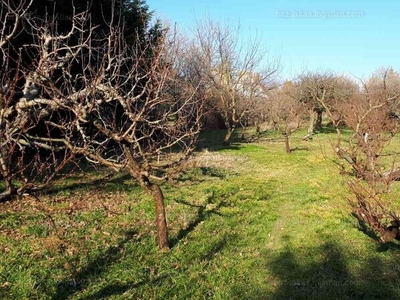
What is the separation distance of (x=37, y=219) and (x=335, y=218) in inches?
269

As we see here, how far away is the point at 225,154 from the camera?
18141 mm

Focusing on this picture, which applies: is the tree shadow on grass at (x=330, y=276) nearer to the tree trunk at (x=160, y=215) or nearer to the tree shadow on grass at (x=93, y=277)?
the tree trunk at (x=160, y=215)

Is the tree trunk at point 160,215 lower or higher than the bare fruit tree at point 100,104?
lower

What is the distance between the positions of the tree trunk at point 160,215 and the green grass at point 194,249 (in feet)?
0.70

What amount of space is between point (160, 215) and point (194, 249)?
1025 millimetres

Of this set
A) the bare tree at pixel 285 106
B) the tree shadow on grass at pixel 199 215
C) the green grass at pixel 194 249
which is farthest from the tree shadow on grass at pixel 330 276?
the bare tree at pixel 285 106

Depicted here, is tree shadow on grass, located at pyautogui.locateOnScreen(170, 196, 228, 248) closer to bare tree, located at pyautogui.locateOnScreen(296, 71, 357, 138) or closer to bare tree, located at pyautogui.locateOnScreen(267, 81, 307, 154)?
bare tree, located at pyautogui.locateOnScreen(267, 81, 307, 154)

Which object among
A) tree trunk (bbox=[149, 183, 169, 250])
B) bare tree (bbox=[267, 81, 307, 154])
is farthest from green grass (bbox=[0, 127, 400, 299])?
bare tree (bbox=[267, 81, 307, 154])

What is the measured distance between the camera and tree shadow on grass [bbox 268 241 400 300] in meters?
5.36

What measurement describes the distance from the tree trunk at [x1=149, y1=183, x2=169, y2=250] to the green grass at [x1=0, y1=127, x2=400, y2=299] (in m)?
0.21

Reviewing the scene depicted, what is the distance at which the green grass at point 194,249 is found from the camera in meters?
5.44

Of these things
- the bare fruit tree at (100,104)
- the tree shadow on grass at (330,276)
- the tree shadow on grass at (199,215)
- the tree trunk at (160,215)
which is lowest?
the tree shadow on grass at (330,276)

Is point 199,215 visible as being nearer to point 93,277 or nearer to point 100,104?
point 93,277

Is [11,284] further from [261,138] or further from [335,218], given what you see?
[261,138]
